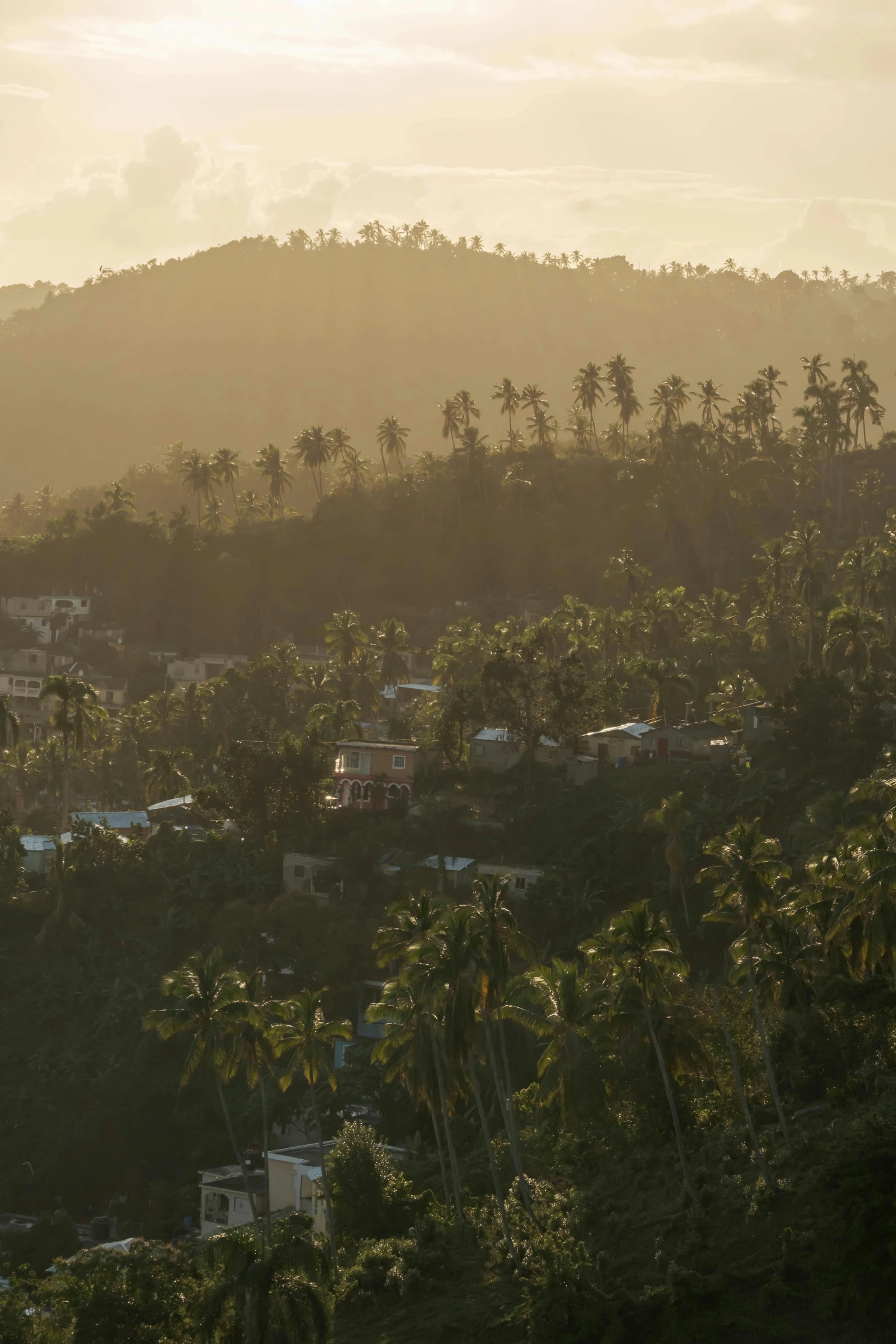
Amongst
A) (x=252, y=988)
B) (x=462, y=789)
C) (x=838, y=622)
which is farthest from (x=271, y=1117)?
(x=838, y=622)

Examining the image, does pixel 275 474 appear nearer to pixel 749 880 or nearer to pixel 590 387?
pixel 590 387

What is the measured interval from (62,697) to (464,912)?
52404mm

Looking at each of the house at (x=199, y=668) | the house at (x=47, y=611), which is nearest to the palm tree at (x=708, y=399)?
the house at (x=199, y=668)

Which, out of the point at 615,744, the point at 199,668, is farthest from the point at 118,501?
the point at 615,744

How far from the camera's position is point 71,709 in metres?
90.7

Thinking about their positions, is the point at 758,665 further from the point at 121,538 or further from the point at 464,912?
the point at 121,538

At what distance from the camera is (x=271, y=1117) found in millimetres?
65438

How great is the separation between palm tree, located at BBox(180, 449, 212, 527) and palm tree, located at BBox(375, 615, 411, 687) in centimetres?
4558

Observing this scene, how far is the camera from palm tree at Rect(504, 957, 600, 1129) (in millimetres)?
49625

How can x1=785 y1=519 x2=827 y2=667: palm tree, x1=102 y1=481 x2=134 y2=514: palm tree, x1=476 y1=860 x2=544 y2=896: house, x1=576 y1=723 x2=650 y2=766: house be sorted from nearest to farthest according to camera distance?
x1=476 y1=860 x2=544 y2=896: house, x1=576 y1=723 x2=650 y2=766: house, x1=785 y1=519 x2=827 y2=667: palm tree, x1=102 y1=481 x2=134 y2=514: palm tree

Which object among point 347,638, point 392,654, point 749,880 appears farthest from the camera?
point 392,654

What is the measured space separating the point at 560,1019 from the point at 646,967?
23.2 feet

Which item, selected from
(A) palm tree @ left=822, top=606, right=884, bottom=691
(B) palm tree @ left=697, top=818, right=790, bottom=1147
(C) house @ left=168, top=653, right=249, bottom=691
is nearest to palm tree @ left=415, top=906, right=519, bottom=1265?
(B) palm tree @ left=697, top=818, right=790, bottom=1147

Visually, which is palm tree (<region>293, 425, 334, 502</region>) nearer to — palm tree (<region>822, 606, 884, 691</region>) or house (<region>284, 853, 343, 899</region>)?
palm tree (<region>822, 606, 884, 691</region>)
